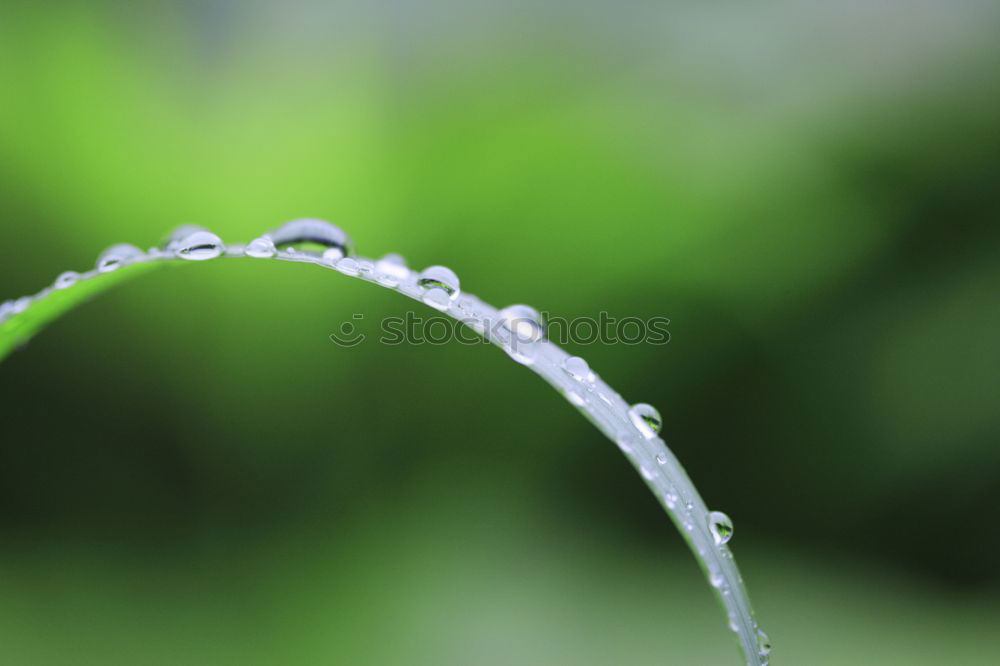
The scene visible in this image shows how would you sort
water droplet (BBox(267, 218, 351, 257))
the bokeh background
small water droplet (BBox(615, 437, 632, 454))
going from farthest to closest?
the bokeh background, water droplet (BBox(267, 218, 351, 257)), small water droplet (BBox(615, 437, 632, 454))

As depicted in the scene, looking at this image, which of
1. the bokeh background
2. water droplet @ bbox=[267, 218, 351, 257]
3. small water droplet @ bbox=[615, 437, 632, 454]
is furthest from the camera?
the bokeh background

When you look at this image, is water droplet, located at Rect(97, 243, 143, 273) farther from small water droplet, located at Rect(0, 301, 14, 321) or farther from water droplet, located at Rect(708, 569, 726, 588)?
water droplet, located at Rect(708, 569, 726, 588)

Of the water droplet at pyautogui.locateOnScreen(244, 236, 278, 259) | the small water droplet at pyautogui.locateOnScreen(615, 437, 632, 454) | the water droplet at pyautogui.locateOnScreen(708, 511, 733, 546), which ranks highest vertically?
the water droplet at pyautogui.locateOnScreen(244, 236, 278, 259)

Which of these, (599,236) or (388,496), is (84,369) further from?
(599,236)

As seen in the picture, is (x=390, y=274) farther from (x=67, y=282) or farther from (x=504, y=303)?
(x=504, y=303)

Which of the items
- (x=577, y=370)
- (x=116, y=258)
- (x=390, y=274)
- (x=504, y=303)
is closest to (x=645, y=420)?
(x=577, y=370)

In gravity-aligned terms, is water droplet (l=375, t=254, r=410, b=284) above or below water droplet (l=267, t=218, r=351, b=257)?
below

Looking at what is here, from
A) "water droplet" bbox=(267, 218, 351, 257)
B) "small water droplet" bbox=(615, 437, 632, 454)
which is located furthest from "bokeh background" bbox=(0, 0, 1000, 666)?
"small water droplet" bbox=(615, 437, 632, 454)
